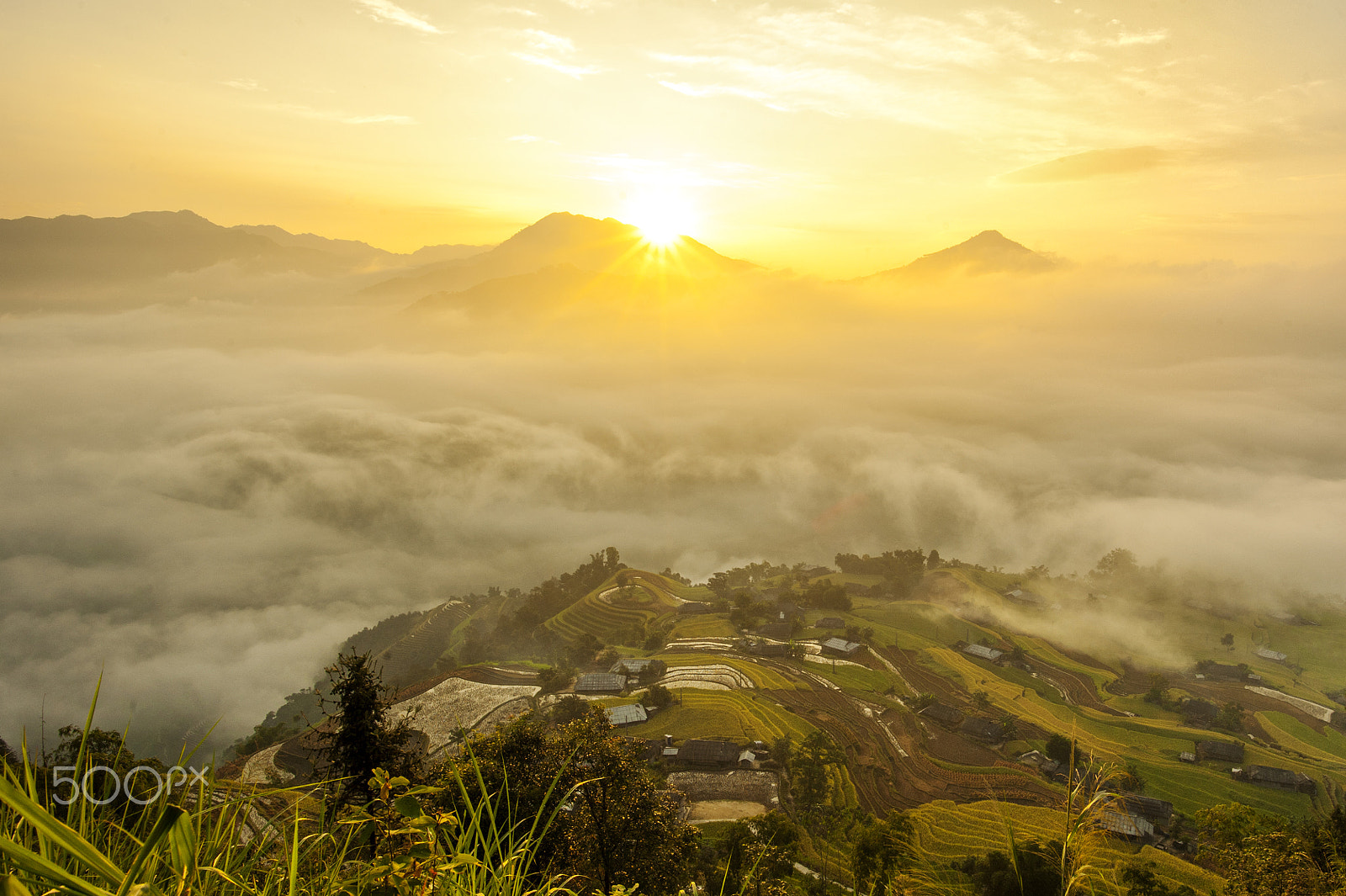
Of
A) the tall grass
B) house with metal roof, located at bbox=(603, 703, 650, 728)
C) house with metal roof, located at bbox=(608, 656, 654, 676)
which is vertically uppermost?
the tall grass

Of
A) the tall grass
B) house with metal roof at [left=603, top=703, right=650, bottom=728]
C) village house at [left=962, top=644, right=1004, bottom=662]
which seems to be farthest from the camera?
village house at [left=962, top=644, right=1004, bottom=662]

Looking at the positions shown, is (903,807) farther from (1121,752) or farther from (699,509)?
(699,509)

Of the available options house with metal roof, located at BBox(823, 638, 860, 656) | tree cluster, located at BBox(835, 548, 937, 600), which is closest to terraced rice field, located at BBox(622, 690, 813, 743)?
house with metal roof, located at BBox(823, 638, 860, 656)

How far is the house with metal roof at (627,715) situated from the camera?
39594 mm

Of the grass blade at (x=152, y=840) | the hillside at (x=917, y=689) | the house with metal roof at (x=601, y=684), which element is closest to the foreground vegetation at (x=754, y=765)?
the grass blade at (x=152, y=840)

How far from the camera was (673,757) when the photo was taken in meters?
34.9

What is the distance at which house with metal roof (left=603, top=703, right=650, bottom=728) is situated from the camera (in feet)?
130

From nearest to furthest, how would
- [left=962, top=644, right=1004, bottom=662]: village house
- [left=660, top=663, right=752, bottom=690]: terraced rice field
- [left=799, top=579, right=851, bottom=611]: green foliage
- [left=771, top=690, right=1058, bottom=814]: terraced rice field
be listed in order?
[left=771, top=690, right=1058, bottom=814]: terraced rice field → [left=660, top=663, right=752, bottom=690]: terraced rice field → [left=962, top=644, right=1004, bottom=662]: village house → [left=799, top=579, right=851, bottom=611]: green foliage

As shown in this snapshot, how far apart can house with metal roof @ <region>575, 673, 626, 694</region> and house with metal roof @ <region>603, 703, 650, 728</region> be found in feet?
10.2

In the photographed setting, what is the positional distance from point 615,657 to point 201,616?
91.0m

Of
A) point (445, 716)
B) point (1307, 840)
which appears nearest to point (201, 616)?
point (445, 716)

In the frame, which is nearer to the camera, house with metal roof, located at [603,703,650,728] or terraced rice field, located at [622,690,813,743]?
terraced rice field, located at [622,690,813,743]

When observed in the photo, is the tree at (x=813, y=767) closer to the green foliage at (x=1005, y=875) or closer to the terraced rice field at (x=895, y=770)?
the terraced rice field at (x=895, y=770)

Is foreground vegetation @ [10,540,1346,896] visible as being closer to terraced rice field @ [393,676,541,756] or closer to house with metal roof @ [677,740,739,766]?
terraced rice field @ [393,676,541,756]
